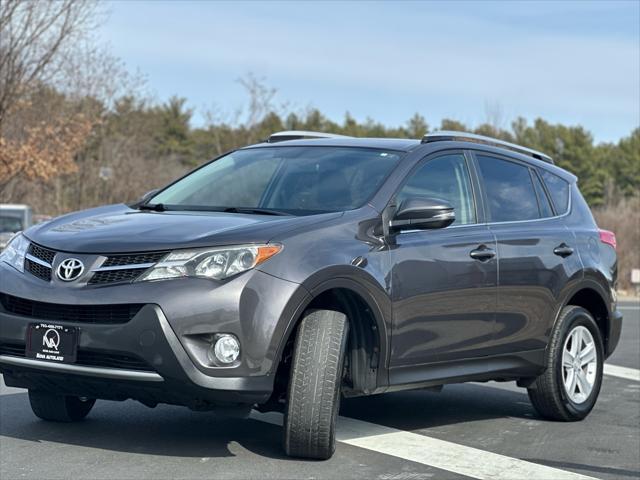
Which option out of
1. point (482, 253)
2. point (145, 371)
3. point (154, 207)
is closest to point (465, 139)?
point (482, 253)

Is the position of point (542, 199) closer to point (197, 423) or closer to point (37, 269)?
point (197, 423)

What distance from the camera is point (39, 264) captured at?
19.3ft

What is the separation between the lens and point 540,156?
8.39 meters

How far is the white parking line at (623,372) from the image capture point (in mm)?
10039

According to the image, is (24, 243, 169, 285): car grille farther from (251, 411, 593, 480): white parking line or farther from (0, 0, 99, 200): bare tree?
(0, 0, 99, 200): bare tree

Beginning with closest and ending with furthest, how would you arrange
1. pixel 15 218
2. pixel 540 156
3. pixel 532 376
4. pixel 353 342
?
1. pixel 353 342
2. pixel 532 376
3. pixel 540 156
4. pixel 15 218

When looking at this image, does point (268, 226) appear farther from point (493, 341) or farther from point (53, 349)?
point (493, 341)

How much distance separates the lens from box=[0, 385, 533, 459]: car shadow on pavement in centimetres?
627

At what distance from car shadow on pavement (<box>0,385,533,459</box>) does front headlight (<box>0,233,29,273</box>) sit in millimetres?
994

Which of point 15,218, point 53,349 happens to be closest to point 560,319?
point 53,349

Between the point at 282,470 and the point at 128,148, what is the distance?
36.9 m

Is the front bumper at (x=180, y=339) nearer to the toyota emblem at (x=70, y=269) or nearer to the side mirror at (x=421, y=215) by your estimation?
the toyota emblem at (x=70, y=269)

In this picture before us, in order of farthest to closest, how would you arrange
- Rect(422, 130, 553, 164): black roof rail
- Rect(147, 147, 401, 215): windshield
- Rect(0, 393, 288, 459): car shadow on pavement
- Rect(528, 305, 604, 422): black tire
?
Rect(528, 305, 604, 422): black tire
Rect(422, 130, 553, 164): black roof rail
Rect(147, 147, 401, 215): windshield
Rect(0, 393, 288, 459): car shadow on pavement

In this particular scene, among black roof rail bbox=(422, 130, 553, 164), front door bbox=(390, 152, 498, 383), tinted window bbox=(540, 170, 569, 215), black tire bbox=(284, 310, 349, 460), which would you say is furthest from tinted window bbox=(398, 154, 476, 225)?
black tire bbox=(284, 310, 349, 460)
